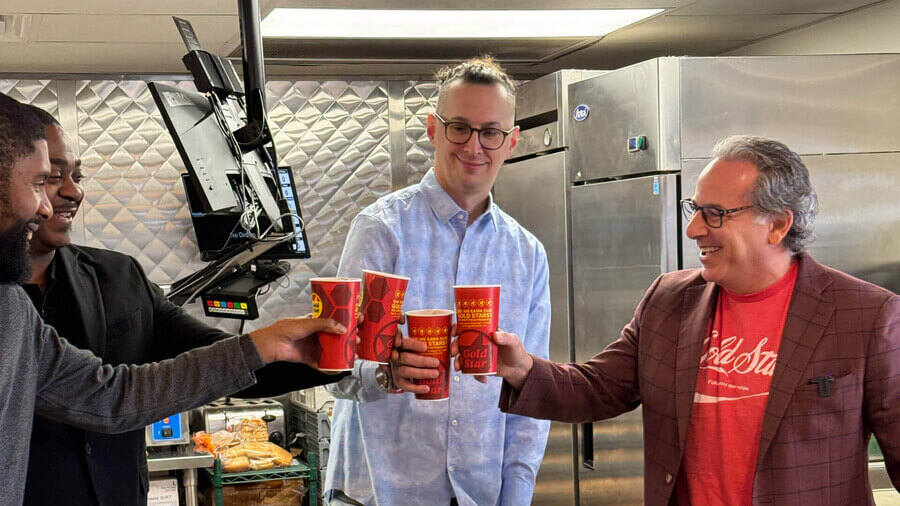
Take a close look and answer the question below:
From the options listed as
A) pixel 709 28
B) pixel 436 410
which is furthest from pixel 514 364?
pixel 709 28

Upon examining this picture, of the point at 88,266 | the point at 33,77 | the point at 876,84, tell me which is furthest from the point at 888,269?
the point at 33,77

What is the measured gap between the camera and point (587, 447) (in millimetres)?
4059

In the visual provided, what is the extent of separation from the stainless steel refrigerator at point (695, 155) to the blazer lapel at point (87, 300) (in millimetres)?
2181

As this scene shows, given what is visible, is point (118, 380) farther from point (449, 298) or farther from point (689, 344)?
point (689, 344)

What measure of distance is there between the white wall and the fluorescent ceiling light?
85cm

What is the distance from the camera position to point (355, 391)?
1924 millimetres

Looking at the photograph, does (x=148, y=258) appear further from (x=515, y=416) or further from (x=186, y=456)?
(x=515, y=416)

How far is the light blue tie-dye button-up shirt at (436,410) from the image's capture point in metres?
2.02

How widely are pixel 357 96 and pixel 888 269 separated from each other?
9.05ft

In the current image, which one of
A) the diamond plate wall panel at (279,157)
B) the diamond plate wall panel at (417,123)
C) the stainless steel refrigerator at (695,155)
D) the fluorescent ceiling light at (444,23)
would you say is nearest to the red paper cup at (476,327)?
the stainless steel refrigerator at (695,155)

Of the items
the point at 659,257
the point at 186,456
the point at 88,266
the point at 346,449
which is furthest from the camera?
the point at 186,456

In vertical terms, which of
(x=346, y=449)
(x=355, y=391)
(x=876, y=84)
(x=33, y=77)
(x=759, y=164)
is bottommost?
(x=346, y=449)

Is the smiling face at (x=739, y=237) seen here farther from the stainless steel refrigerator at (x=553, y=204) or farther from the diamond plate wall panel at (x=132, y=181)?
the diamond plate wall panel at (x=132, y=181)

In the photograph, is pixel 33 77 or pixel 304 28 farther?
pixel 33 77
